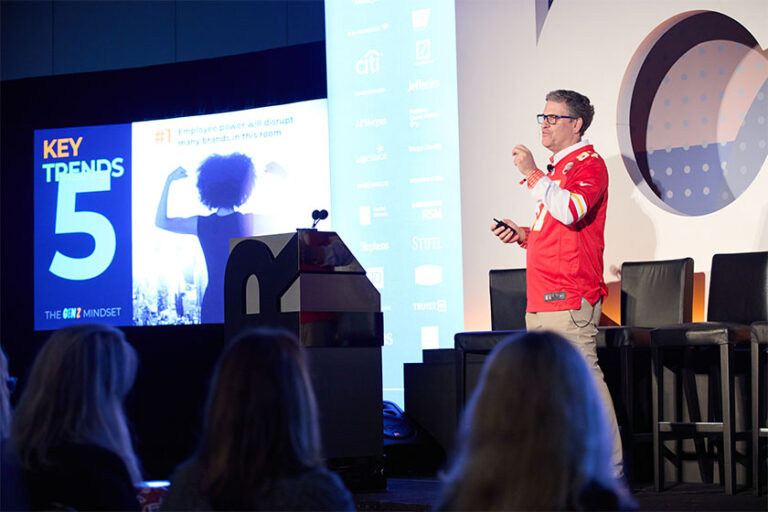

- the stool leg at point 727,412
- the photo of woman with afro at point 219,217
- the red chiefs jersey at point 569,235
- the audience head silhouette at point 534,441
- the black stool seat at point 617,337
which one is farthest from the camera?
the photo of woman with afro at point 219,217

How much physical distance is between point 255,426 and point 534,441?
0.42 m

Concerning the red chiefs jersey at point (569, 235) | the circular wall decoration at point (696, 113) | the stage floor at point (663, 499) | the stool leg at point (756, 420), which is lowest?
the stage floor at point (663, 499)

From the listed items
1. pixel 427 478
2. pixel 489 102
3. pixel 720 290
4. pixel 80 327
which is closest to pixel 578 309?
pixel 720 290

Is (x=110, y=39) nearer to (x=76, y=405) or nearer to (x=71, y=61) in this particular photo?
(x=71, y=61)

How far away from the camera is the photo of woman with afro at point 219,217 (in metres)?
7.07

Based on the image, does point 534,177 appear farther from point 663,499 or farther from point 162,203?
point 162,203

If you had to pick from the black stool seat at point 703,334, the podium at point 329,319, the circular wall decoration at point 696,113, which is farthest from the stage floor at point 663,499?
the circular wall decoration at point 696,113

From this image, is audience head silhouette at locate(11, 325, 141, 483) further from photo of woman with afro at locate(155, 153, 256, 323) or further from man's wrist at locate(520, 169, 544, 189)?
photo of woman with afro at locate(155, 153, 256, 323)

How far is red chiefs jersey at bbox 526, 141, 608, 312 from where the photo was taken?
3.36 metres

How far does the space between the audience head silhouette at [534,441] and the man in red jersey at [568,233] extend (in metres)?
2.08

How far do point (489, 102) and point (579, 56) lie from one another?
2.06 ft

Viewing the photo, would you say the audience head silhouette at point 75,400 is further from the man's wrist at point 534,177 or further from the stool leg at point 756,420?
the stool leg at point 756,420

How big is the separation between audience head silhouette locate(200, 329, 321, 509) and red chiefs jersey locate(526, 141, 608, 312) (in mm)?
2135

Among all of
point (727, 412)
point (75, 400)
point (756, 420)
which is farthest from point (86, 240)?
point (75, 400)
